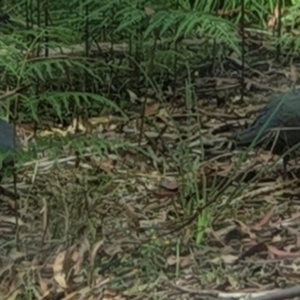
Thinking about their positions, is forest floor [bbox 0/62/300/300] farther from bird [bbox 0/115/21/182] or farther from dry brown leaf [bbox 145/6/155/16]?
dry brown leaf [bbox 145/6/155/16]

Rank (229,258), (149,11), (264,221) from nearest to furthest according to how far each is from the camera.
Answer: (229,258) < (264,221) < (149,11)

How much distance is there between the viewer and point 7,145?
4289 millimetres

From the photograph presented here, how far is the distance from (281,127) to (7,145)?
3.52 ft

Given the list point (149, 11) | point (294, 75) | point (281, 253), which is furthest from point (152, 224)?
point (294, 75)

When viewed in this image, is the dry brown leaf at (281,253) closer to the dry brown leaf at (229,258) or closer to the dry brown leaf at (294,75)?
the dry brown leaf at (229,258)

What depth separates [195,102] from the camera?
5312 millimetres

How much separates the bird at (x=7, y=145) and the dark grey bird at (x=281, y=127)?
36.4 inches

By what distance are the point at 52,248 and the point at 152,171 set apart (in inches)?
35.4

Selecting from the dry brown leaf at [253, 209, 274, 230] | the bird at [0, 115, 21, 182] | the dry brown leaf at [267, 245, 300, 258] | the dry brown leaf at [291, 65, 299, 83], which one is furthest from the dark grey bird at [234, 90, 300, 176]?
the dry brown leaf at [291, 65, 299, 83]

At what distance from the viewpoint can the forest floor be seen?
3.84 m

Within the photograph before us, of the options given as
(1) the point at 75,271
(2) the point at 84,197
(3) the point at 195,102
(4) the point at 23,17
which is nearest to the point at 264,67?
(3) the point at 195,102

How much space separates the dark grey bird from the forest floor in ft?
0.32

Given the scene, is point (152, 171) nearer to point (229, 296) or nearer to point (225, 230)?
point (225, 230)

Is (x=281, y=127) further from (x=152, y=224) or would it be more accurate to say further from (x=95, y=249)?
(x=95, y=249)
